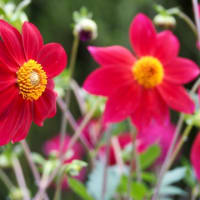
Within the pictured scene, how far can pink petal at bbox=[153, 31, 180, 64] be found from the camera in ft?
2.03

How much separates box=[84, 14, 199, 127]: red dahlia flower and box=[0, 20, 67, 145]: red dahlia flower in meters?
0.17

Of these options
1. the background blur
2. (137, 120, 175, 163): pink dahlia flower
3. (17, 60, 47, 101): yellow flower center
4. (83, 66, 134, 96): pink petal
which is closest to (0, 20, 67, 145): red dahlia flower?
(17, 60, 47, 101): yellow flower center

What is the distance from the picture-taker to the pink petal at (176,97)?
59 centimetres

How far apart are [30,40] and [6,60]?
0.09 ft

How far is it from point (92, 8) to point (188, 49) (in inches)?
12.9

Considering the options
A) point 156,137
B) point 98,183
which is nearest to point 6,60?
point 98,183

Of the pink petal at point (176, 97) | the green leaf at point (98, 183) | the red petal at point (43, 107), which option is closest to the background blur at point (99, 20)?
the green leaf at point (98, 183)

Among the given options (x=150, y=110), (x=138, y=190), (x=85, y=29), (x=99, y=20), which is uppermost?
(x=99, y=20)

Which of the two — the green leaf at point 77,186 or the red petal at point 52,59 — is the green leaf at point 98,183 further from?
the red petal at point 52,59

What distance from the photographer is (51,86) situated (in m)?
0.43

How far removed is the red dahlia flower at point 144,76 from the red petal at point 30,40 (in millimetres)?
187

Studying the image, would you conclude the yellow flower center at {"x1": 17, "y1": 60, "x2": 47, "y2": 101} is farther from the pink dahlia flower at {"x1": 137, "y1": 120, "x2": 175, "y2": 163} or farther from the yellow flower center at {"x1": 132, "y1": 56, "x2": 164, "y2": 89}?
the pink dahlia flower at {"x1": 137, "y1": 120, "x2": 175, "y2": 163}

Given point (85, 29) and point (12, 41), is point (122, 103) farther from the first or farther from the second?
point (12, 41)

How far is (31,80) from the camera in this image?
0.40m
